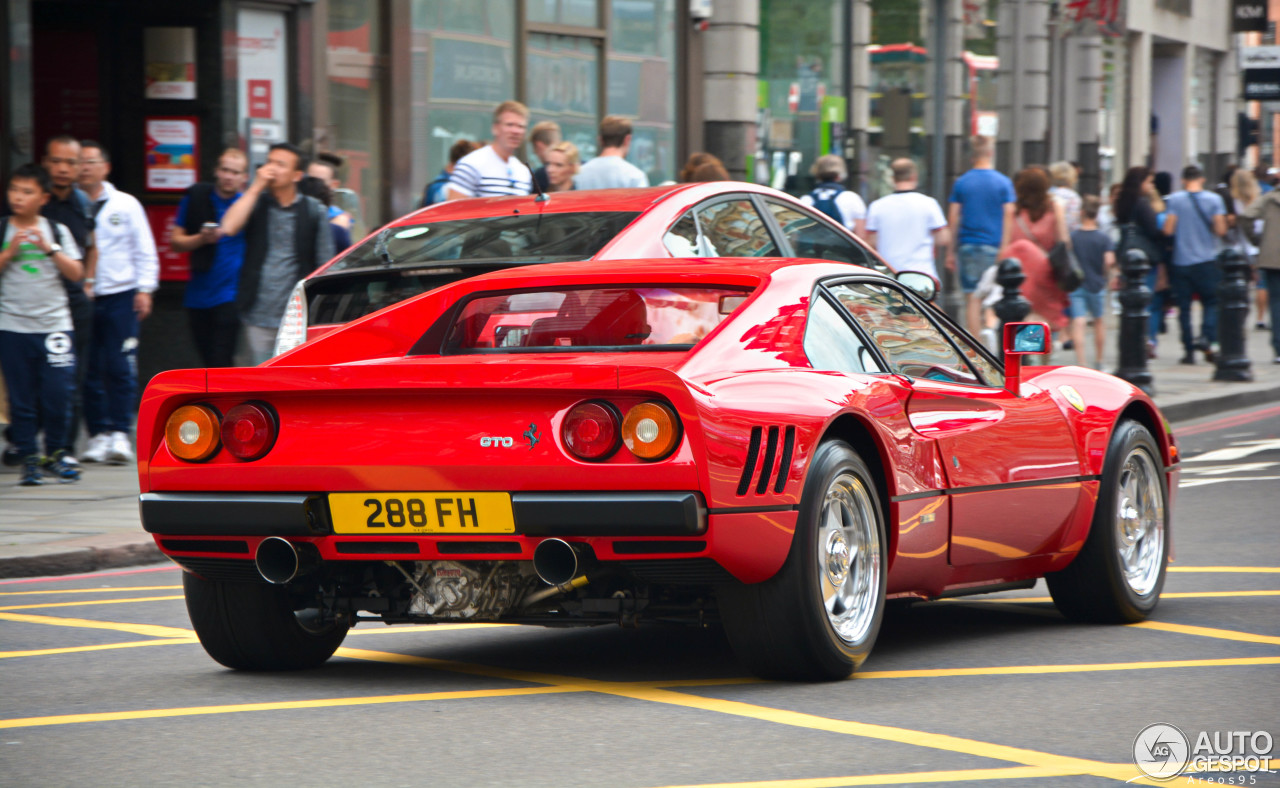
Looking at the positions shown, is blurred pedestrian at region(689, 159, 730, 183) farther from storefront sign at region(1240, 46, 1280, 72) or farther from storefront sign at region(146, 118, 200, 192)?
storefront sign at region(1240, 46, 1280, 72)

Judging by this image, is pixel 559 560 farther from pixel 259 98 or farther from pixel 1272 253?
pixel 1272 253

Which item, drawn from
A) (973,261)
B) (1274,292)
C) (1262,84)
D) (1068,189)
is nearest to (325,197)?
(973,261)

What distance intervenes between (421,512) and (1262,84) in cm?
2640

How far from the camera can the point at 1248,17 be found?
37938 millimetres

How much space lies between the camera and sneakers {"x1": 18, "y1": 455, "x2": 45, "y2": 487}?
10961 mm

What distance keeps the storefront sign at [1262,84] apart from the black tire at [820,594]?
25.3 metres

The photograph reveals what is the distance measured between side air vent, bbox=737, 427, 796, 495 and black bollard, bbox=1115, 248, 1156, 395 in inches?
452

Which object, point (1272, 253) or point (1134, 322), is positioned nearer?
point (1134, 322)

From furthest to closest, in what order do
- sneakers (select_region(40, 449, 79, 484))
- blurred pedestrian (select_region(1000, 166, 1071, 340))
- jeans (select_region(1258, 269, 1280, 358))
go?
jeans (select_region(1258, 269, 1280, 358))
blurred pedestrian (select_region(1000, 166, 1071, 340))
sneakers (select_region(40, 449, 79, 484))

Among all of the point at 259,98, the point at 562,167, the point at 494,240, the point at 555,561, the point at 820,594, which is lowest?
the point at 820,594

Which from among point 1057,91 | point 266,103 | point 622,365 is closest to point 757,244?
point 622,365

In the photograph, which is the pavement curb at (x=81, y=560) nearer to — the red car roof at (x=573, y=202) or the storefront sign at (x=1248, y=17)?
the red car roof at (x=573, y=202)

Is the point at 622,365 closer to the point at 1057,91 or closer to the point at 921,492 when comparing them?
the point at 921,492

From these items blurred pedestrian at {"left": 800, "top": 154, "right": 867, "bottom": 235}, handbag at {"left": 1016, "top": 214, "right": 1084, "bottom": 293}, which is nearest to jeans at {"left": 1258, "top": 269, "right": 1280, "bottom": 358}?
handbag at {"left": 1016, "top": 214, "right": 1084, "bottom": 293}
